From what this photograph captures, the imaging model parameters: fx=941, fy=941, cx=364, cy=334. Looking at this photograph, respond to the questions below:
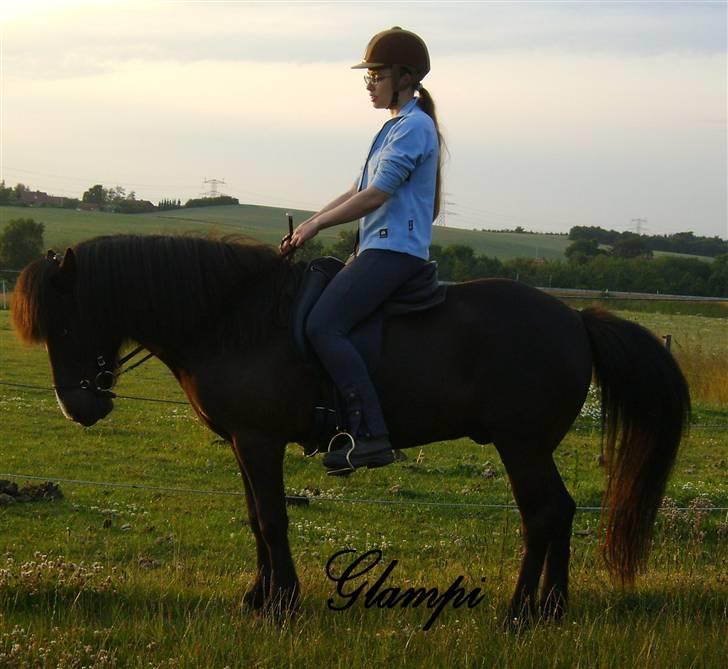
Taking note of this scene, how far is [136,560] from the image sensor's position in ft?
23.7

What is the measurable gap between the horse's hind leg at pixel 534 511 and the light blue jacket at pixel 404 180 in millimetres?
1334

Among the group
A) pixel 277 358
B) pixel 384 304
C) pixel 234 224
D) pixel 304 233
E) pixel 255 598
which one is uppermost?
pixel 234 224

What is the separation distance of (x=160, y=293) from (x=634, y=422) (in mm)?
3026

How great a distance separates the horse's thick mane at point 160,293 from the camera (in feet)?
18.1

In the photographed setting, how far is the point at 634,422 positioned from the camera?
5910 millimetres

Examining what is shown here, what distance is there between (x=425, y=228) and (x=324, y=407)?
47.6 inches

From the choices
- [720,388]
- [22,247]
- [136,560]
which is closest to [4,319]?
[22,247]

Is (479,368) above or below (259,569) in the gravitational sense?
above

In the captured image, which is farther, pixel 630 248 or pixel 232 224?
pixel 232 224

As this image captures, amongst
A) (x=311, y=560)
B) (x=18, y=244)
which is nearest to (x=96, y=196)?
(x=18, y=244)

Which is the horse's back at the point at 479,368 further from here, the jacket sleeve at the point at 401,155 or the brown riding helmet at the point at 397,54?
the brown riding helmet at the point at 397,54

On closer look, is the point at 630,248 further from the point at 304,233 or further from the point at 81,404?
the point at 81,404

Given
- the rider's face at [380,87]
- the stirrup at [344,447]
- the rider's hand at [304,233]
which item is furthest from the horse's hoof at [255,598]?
the rider's face at [380,87]

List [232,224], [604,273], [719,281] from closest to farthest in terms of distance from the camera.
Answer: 1. [719,281]
2. [604,273]
3. [232,224]
